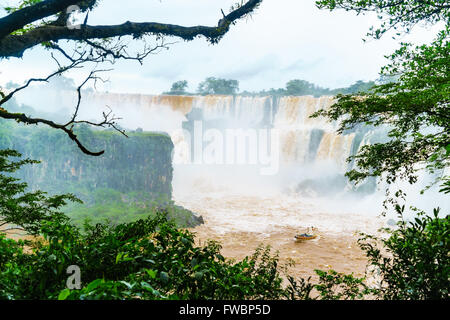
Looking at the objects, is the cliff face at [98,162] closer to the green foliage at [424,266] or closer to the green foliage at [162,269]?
the green foliage at [162,269]

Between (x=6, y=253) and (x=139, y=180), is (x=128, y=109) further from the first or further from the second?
(x=6, y=253)

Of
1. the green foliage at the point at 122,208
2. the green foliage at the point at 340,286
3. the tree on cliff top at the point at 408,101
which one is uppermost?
the tree on cliff top at the point at 408,101

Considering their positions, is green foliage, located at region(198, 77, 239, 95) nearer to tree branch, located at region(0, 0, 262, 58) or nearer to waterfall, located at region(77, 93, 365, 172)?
waterfall, located at region(77, 93, 365, 172)

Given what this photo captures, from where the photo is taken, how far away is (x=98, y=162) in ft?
78.9

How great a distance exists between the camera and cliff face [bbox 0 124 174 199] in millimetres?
24016

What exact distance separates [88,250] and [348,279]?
2253 millimetres

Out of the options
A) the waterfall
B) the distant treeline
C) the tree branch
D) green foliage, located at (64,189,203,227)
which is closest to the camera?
the tree branch

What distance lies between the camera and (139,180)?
2458cm

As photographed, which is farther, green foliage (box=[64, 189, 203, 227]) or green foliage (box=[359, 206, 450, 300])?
green foliage (box=[64, 189, 203, 227])

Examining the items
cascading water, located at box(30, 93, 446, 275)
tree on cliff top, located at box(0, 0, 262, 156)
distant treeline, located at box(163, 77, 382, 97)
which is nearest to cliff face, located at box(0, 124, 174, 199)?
cascading water, located at box(30, 93, 446, 275)

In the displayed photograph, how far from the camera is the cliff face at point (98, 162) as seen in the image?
24016 millimetres

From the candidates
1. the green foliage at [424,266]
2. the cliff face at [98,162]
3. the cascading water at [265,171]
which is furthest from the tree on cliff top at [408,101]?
the cliff face at [98,162]

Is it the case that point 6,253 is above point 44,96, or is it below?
below

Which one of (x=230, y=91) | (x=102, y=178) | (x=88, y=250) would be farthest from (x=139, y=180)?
(x=88, y=250)
